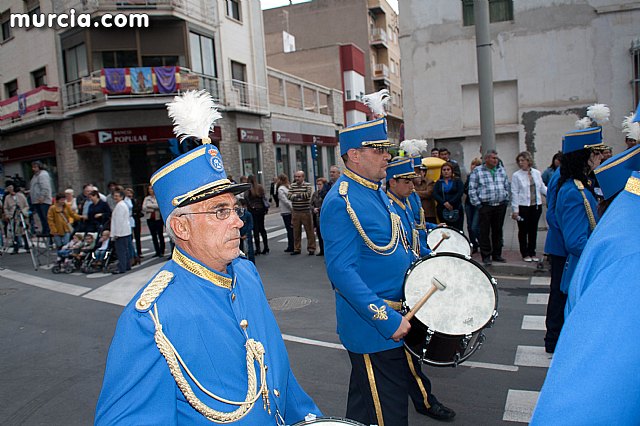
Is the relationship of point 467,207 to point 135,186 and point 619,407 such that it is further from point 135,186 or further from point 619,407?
point 135,186

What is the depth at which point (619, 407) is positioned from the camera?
0.94 meters

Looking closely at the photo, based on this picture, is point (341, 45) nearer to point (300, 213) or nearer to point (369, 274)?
point (300, 213)

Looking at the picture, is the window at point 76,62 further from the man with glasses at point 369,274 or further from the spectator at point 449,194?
the man with glasses at point 369,274

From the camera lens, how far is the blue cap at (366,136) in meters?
3.78

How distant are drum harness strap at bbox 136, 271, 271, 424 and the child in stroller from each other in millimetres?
10877

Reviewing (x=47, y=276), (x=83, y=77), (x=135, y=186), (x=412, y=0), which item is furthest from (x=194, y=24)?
(x=47, y=276)

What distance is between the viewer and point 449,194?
10547 mm

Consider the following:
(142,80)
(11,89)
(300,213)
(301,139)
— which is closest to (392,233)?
(300,213)

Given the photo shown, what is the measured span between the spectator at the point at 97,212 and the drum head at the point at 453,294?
34.6ft

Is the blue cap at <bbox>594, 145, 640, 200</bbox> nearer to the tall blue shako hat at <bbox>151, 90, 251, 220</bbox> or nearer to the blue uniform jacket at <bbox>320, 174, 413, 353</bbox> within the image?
the tall blue shako hat at <bbox>151, 90, 251, 220</bbox>

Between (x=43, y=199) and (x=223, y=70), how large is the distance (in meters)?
13.8

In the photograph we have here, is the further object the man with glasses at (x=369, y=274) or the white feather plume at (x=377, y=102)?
the white feather plume at (x=377, y=102)

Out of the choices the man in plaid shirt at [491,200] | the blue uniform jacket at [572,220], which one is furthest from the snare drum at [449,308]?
the man in plaid shirt at [491,200]

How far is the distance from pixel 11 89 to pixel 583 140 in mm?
33983
